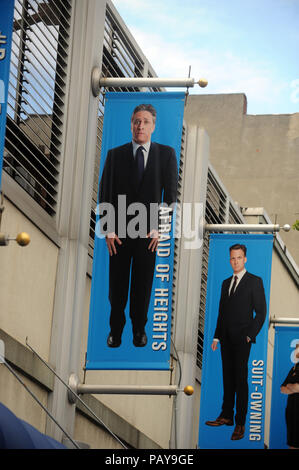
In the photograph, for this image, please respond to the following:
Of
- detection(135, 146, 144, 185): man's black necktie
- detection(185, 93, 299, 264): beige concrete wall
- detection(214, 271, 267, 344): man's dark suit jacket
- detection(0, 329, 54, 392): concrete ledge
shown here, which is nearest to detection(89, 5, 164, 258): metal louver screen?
detection(0, 329, 54, 392): concrete ledge

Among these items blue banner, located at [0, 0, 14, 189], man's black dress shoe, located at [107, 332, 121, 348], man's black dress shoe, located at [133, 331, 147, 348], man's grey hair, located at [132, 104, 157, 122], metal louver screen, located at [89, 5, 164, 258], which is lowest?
man's black dress shoe, located at [107, 332, 121, 348]

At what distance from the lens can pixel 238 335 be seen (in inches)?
789

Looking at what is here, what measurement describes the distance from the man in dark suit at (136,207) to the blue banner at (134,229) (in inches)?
0.6

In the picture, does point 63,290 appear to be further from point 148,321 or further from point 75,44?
point 75,44

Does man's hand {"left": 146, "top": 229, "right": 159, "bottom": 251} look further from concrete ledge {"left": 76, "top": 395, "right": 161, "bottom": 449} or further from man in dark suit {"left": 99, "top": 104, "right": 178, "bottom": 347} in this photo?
concrete ledge {"left": 76, "top": 395, "right": 161, "bottom": 449}

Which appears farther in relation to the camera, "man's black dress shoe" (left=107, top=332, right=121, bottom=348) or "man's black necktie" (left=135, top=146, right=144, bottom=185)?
"man's black necktie" (left=135, top=146, right=144, bottom=185)

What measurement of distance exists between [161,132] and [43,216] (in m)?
2.25

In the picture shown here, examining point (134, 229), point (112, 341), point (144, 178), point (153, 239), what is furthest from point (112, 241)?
point (112, 341)

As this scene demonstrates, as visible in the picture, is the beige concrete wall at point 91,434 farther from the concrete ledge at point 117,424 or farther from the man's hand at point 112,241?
the man's hand at point 112,241

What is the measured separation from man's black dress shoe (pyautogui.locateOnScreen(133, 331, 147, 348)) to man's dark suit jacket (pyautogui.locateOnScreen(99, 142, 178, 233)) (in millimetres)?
1516

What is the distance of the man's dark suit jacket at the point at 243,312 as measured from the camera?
1991 cm

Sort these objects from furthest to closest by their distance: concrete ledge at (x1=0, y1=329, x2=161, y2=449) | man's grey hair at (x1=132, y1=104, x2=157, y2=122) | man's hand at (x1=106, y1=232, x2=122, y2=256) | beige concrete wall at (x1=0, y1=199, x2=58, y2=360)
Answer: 1. man's grey hair at (x1=132, y1=104, x2=157, y2=122)
2. man's hand at (x1=106, y1=232, x2=122, y2=256)
3. beige concrete wall at (x1=0, y1=199, x2=58, y2=360)
4. concrete ledge at (x1=0, y1=329, x2=161, y2=449)

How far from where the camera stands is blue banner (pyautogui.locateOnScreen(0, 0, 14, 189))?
36.9 feet
